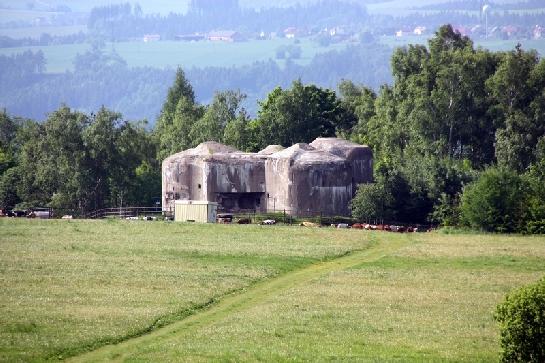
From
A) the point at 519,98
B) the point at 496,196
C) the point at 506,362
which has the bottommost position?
the point at 506,362

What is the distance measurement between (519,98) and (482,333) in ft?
214

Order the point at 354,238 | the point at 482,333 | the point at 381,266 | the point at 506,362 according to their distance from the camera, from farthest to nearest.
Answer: the point at 354,238 < the point at 381,266 < the point at 482,333 < the point at 506,362

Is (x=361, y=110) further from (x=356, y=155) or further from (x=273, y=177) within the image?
(x=273, y=177)

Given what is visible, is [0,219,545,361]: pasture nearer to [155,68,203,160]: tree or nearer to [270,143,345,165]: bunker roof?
[270,143,345,165]: bunker roof

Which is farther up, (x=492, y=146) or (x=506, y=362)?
(x=492, y=146)

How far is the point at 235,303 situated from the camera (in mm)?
49781

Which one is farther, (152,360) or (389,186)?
(389,186)

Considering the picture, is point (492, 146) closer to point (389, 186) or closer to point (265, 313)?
point (389, 186)

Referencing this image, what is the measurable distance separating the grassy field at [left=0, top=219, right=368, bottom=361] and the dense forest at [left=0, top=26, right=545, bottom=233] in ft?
57.5

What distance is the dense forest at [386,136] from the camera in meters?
91.2

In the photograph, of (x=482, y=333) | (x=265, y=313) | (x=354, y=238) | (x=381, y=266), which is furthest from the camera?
(x=354, y=238)

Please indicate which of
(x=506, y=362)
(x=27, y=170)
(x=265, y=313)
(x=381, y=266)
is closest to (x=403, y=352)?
(x=506, y=362)

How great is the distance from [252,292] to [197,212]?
3071 cm

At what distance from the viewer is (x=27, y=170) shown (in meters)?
101
